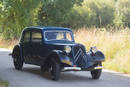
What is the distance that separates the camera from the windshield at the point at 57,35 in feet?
39.1

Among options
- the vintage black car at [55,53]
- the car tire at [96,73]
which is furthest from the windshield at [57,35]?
the car tire at [96,73]

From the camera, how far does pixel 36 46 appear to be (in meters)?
12.1

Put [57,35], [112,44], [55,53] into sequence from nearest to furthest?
[55,53], [57,35], [112,44]

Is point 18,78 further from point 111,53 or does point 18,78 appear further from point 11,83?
point 111,53

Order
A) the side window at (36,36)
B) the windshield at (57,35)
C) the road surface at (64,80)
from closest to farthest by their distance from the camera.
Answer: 1. the road surface at (64,80)
2. the windshield at (57,35)
3. the side window at (36,36)

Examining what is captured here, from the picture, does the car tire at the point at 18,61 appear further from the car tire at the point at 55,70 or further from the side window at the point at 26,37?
the car tire at the point at 55,70

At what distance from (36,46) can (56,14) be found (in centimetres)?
2786

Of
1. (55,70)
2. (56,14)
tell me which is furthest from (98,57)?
(56,14)

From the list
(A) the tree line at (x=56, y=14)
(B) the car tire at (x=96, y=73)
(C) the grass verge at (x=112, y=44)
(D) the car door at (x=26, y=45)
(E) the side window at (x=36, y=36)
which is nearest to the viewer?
(B) the car tire at (x=96, y=73)

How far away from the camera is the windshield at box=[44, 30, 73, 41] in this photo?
11.9 metres

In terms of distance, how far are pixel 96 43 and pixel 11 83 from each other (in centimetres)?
915

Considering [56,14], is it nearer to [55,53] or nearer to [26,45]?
[26,45]

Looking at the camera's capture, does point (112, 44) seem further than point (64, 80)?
Yes

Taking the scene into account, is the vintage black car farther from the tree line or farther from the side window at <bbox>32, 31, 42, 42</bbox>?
the tree line
